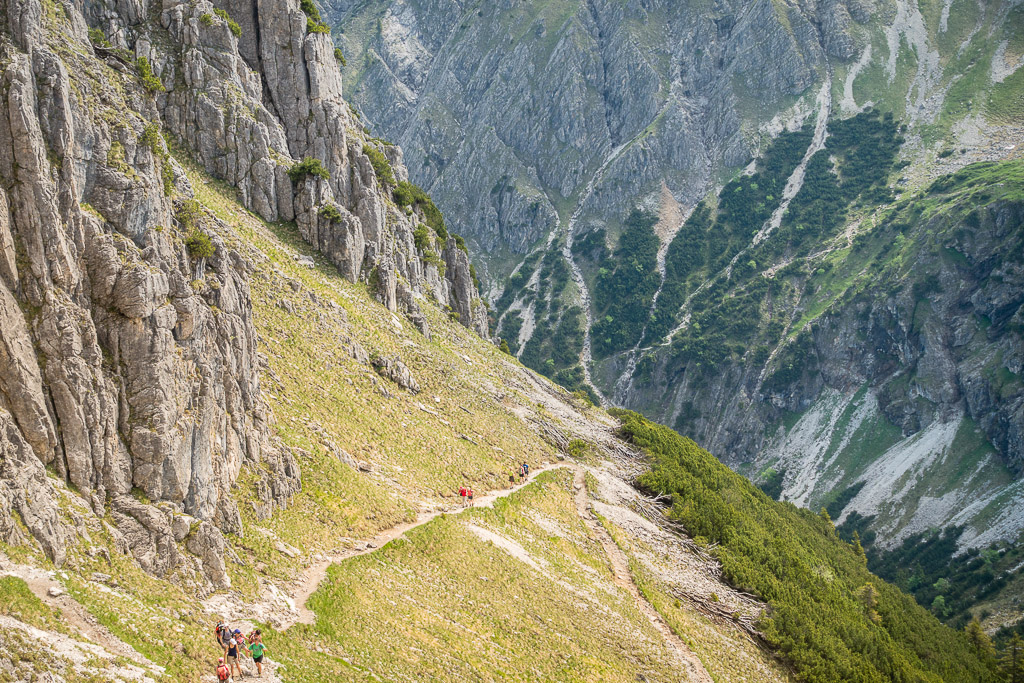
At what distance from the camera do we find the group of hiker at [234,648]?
24123 mm

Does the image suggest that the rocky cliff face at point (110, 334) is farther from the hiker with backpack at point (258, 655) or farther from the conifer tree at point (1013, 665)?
the conifer tree at point (1013, 665)

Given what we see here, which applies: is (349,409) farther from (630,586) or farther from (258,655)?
(258,655)

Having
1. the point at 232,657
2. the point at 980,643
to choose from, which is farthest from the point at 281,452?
the point at 980,643

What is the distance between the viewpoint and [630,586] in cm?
5775

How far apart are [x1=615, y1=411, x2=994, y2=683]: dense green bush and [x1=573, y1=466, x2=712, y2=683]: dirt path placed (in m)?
13.4

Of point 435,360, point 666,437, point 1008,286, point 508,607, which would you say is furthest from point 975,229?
point 508,607

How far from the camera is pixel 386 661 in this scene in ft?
102

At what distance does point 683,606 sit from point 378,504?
29209 millimetres

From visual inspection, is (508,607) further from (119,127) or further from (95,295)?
(119,127)

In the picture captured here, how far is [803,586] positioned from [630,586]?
2945 cm

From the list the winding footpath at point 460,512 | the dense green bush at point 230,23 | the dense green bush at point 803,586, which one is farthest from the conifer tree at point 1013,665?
the dense green bush at point 230,23

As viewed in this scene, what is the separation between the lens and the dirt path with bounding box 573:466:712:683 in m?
48.9

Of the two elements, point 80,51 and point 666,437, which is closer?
point 80,51

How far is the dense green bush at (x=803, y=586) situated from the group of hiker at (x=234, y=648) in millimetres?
48319
